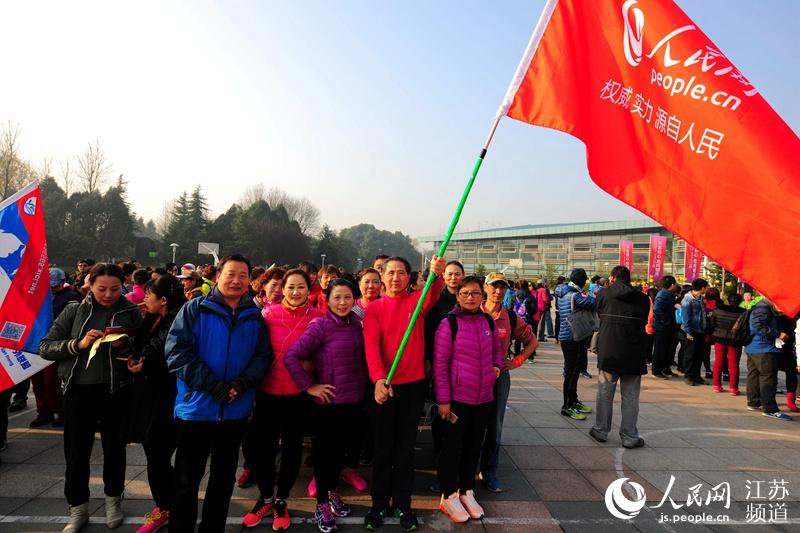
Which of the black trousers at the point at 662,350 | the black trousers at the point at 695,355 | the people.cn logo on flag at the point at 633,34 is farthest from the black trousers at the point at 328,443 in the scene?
the black trousers at the point at 662,350

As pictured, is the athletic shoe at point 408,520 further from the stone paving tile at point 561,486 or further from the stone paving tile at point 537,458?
the stone paving tile at point 537,458

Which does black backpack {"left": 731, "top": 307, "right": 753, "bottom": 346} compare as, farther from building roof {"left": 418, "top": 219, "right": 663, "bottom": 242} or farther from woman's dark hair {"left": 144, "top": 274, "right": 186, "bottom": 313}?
building roof {"left": 418, "top": 219, "right": 663, "bottom": 242}

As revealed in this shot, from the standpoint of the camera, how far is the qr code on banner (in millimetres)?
3891

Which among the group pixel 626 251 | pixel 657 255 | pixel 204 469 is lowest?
pixel 204 469

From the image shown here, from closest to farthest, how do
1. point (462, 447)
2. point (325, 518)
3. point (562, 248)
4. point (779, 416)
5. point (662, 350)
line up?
point (325, 518), point (462, 447), point (779, 416), point (662, 350), point (562, 248)

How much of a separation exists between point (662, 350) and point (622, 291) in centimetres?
572

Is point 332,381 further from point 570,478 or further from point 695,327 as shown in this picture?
point 695,327

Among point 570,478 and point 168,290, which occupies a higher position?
point 168,290

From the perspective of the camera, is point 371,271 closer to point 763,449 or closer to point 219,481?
point 219,481

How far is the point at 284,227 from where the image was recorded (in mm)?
50312

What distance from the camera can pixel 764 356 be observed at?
718 cm

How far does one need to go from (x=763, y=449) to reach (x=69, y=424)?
24.5 feet

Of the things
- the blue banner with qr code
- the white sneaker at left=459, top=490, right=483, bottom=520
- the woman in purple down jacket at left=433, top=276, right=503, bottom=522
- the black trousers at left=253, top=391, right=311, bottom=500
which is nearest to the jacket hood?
the woman in purple down jacket at left=433, top=276, right=503, bottom=522

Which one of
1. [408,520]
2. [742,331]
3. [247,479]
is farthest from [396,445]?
[742,331]
